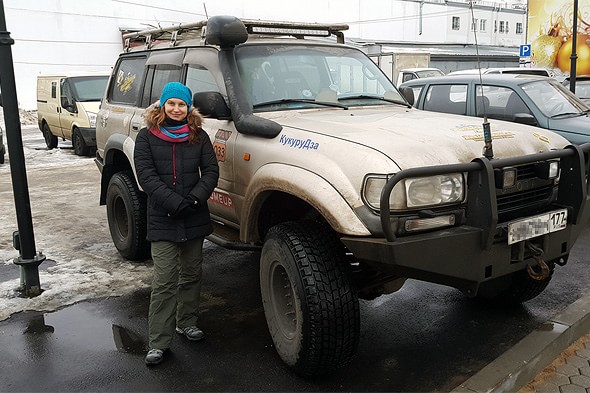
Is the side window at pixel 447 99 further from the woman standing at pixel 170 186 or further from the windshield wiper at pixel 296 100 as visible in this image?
the woman standing at pixel 170 186

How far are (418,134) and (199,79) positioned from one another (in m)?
1.97

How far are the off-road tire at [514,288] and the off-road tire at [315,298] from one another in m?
1.48

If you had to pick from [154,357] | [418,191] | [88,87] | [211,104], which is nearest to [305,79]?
[211,104]

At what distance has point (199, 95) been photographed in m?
4.03

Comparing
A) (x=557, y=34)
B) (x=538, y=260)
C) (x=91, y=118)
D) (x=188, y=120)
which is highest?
(x=557, y=34)

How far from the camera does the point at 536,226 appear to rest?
3279mm

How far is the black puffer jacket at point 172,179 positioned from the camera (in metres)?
3.65

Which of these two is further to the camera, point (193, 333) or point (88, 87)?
point (88, 87)

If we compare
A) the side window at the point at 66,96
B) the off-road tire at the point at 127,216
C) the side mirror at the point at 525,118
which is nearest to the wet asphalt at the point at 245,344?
the off-road tire at the point at 127,216

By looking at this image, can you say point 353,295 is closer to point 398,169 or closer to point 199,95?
point 398,169

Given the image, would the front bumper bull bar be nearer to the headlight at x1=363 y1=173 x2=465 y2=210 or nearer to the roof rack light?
the headlight at x1=363 y1=173 x2=465 y2=210

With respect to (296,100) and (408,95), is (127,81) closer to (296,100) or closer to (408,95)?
(296,100)

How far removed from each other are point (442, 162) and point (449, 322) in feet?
5.39

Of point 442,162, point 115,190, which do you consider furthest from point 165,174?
point 115,190
